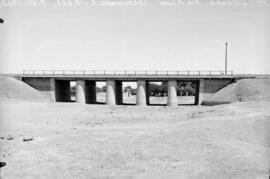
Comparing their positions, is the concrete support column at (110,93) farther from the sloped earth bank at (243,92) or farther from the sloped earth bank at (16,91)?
the sloped earth bank at (243,92)

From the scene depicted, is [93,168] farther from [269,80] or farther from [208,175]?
[269,80]

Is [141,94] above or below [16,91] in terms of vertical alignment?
below

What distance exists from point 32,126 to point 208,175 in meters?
16.6

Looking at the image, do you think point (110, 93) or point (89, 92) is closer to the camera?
point (110, 93)

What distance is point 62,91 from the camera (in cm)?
5494

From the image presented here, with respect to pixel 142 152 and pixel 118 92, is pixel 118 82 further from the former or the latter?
pixel 142 152

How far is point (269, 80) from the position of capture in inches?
1817

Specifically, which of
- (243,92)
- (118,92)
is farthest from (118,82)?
(243,92)

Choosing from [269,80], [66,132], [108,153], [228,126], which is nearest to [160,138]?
[108,153]

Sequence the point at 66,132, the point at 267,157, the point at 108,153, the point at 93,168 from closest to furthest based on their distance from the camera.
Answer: the point at 93,168 < the point at 267,157 < the point at 108,153 < the point at 66,132

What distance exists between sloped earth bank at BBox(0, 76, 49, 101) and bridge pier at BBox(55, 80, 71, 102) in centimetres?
277

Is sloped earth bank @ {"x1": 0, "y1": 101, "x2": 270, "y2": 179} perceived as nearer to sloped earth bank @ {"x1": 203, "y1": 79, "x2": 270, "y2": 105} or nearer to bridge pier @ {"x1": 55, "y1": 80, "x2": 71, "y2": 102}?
sloped earth bank @ {"x1": 203, "y1": 79, "x2": 270, "y2": 105}

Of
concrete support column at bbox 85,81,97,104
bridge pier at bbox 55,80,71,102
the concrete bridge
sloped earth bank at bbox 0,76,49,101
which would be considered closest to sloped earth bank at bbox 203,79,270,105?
the concrete bridge

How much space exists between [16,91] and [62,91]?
10242mm
